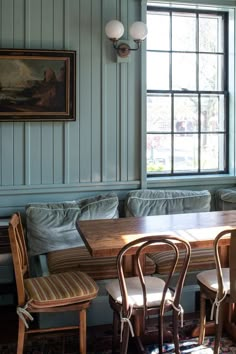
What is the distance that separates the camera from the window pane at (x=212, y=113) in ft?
14.7

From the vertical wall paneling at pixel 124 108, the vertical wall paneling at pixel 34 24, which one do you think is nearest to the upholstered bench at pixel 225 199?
the vertical wall paneling at pixel 124 108

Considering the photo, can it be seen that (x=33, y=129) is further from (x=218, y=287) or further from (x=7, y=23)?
(x=218, y=287)

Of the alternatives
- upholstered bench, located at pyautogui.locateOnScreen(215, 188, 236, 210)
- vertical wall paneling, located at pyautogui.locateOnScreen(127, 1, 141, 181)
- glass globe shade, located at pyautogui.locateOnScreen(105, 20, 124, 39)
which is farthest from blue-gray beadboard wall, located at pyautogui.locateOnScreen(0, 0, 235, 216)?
upholstered bench, located at pyautogui.locateOnScreen(215, 188, 236, 210)

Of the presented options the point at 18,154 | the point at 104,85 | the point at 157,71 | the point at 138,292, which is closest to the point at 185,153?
the point at 157,71

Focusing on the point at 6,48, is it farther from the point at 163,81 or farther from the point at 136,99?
the point at 163,81

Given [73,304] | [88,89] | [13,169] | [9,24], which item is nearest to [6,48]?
[9,24]

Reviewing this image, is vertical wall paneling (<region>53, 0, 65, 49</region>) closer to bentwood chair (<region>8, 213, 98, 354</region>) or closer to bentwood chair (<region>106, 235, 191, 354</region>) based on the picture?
bentwood chair (<region>8, 213, 98, 354</region>)

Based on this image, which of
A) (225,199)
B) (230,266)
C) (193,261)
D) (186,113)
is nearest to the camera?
(230,266)

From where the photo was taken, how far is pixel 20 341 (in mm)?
2629

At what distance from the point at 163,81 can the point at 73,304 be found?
2.49 metres

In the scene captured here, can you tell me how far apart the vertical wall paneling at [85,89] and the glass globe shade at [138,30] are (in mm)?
382

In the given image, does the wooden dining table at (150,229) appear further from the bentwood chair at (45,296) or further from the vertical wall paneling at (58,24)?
the vertical wall paneling at (58,24)

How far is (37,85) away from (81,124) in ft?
1.66

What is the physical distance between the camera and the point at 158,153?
172 inches
